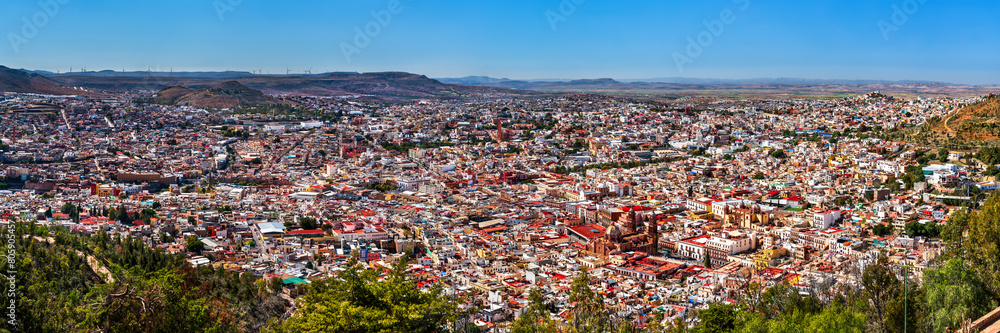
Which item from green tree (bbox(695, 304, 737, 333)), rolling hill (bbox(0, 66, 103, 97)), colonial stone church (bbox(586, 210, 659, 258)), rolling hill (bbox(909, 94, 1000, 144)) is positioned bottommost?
colonial stone church (bbox(586, 210, 659, 258))

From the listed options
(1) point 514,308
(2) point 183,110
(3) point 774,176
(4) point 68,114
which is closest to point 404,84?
(2) point 183,110

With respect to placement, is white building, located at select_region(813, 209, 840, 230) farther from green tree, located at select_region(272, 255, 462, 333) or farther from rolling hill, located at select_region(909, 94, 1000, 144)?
green tree, located at select_region(272, 255, 462, 333)

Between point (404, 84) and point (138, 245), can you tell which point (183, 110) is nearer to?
point (138, 245)

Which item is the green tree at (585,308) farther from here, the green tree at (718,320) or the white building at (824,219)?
the white building at (824,219)

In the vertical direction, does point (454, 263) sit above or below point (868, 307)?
below

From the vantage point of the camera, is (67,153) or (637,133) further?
(637,133)

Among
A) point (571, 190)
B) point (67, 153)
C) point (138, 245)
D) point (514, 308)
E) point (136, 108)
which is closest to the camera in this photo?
point (514, 308)

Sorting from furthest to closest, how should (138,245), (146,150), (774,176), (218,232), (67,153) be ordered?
(146,150), (67,153), (774,176), (218,232), (138,245)

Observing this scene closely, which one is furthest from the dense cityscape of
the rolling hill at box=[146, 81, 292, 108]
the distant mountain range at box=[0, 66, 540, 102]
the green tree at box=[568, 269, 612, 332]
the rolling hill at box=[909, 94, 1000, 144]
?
the distant mountain range at box=[0, 66, 540, 102]

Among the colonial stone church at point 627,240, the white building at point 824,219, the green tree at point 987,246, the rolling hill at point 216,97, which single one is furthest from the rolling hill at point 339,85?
the green tree at point 987,246

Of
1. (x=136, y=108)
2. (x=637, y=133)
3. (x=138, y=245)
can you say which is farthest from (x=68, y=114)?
(x=138, y=245)

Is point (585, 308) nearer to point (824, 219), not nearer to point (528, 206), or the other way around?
point (824, 219)
